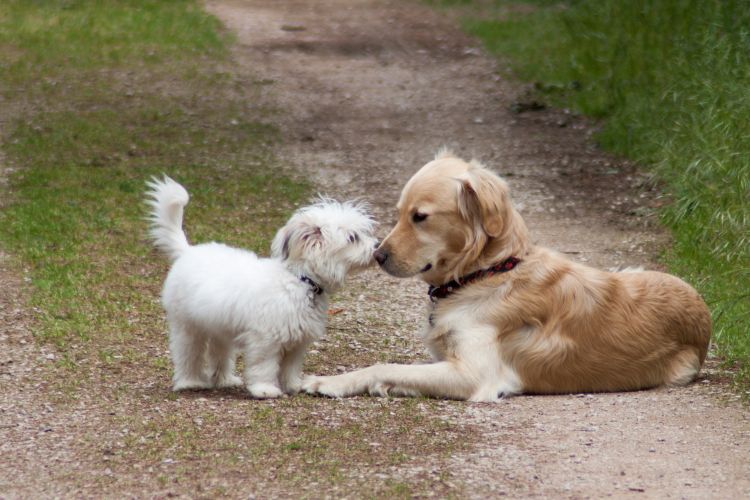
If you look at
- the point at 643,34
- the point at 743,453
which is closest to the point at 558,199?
the point at 643,34

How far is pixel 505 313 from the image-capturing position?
6004 mm

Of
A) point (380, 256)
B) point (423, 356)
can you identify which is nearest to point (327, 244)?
point (380, 256)

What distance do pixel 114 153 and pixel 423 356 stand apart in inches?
236

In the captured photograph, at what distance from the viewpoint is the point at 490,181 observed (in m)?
5.97

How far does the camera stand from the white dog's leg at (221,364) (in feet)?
19.6

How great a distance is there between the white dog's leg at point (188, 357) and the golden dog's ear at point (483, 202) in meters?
1.56

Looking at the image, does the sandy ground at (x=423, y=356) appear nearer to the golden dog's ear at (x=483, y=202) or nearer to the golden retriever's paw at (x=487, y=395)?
the golden retriever's paw at (x=487, y=395)

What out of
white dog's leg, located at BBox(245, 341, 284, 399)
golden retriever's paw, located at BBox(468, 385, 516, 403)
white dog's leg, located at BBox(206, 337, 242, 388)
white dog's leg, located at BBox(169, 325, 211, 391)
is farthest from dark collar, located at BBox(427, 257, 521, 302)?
white dog's leg, located at BBox(169, 325, 211, 391)

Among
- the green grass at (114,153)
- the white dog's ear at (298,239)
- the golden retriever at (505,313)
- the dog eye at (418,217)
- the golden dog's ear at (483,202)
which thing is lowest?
the green grass at (114,153)

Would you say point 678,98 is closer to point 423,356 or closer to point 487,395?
point 423,356

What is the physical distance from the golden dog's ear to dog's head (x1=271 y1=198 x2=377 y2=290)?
22.0 inches

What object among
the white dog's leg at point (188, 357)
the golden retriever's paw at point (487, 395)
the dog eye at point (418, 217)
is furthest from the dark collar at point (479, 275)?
the white dog's leg at point (188, 357)

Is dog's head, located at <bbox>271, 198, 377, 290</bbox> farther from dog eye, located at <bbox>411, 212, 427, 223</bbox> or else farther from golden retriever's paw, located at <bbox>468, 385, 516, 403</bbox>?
golden retriever's paw, located at <bbox>468, 385, 516, 403</bbox>

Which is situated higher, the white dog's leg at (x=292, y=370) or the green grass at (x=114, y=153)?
the white dog's leg at (x=292, y=370)
